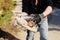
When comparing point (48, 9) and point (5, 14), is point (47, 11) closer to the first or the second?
point (48, 9)

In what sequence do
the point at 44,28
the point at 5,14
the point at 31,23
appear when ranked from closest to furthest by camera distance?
the point at 31,23 < the point at 44,28 < the point at 5,14

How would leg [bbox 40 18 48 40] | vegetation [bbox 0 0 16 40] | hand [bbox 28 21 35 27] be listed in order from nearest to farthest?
hand [bbox 28 21 35 27] → leg [bbox 40 18 48 40] → vegetation [bbox 0 0 16 40]

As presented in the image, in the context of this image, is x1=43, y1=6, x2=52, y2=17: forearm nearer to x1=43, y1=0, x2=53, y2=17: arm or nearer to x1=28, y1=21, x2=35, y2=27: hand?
x1=43, y1=0, x2=53, y2=17: arm

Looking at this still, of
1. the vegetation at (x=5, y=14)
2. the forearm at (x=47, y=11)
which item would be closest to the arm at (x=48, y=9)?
the forearm at (x=47, y=11)

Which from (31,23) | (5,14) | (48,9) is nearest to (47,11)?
(48,9)

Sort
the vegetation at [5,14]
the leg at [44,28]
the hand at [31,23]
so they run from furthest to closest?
1. the vegetation at [5,14]
2. the leg at [44,28]
3. the hand at [31,23]

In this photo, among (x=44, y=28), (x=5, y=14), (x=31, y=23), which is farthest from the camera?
(x=5, y=14)

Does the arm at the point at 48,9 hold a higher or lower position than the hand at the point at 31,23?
higher

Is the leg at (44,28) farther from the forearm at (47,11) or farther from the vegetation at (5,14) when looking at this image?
the vegetation at (5,14)

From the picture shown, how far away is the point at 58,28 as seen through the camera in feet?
28.2

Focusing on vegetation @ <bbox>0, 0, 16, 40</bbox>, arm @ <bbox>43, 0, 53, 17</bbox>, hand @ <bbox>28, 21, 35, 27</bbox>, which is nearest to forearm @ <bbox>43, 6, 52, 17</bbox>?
arm @ <bbox>43, 0, 53, 17</bbox>

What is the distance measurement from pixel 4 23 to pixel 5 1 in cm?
75

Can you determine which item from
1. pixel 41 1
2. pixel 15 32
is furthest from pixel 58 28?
pixel 41 1

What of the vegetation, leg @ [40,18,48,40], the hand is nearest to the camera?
the hand
